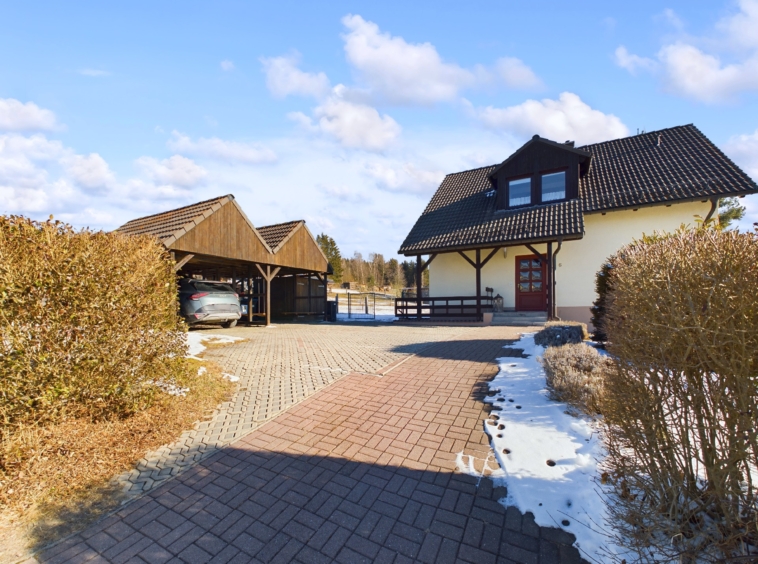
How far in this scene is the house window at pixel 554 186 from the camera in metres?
13.8

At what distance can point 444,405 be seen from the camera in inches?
176

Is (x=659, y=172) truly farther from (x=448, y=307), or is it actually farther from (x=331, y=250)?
(x=331, y=250)

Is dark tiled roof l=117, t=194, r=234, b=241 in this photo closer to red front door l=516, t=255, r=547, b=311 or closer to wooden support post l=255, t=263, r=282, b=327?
wooden support post l=255, t=263, r=282, b=327

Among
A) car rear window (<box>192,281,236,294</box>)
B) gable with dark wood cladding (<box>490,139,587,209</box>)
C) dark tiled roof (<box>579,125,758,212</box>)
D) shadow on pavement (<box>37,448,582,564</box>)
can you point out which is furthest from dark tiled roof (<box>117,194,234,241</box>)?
dark tiled roof (<box>579,125,758,212</box>)

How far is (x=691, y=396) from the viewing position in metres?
1.92

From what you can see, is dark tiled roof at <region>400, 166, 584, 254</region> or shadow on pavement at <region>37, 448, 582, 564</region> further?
dark tiled roof at <region>400, 166, 584, 254</region>

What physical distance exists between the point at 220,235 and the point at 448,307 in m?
8.95

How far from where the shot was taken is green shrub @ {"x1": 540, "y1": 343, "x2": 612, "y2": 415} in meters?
3.84

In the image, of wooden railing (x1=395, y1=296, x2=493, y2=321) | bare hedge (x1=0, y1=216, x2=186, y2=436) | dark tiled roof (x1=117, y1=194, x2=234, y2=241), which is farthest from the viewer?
wooden railing (x1=395, y1=296, x2=493, y2=321)

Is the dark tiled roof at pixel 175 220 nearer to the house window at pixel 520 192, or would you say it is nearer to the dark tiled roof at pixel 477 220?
the dark tiled roof at pixel 477 220

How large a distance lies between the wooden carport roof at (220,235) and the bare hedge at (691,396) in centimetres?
1021

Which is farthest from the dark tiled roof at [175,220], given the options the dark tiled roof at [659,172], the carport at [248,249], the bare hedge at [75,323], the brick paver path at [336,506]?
the dark tiled roof at [659,172]

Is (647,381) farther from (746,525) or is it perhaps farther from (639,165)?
(639,165)

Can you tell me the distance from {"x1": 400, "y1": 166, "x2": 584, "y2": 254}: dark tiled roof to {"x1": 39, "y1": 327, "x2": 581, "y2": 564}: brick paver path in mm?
10106
